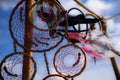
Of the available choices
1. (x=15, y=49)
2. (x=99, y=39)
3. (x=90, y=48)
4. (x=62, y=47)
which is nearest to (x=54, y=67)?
(x=62, y=47)

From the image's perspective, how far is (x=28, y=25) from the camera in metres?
5.65

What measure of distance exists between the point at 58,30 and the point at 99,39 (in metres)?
2.91

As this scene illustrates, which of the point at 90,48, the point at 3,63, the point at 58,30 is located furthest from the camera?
the point at 90,48

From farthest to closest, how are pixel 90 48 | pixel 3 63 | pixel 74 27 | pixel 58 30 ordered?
pixel 90 48 → pixel 74 27 → pixel 58 30 → pixel 3 63

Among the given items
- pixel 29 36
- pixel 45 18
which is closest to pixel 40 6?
pixel 45 18

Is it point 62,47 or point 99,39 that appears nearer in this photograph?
point 62,47

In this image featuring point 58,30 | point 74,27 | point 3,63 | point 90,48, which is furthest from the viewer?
point 90,48

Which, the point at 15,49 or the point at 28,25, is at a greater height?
the point at 28,25

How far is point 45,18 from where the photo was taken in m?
5.88

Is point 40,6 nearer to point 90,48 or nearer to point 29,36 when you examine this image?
point 29,36

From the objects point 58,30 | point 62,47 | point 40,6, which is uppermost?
point 40,6

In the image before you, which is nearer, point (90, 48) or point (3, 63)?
point (3, 63)

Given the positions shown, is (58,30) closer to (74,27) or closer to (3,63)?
(74,27)

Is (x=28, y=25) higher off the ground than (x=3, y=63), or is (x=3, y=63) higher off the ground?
(x=28, y=25)
